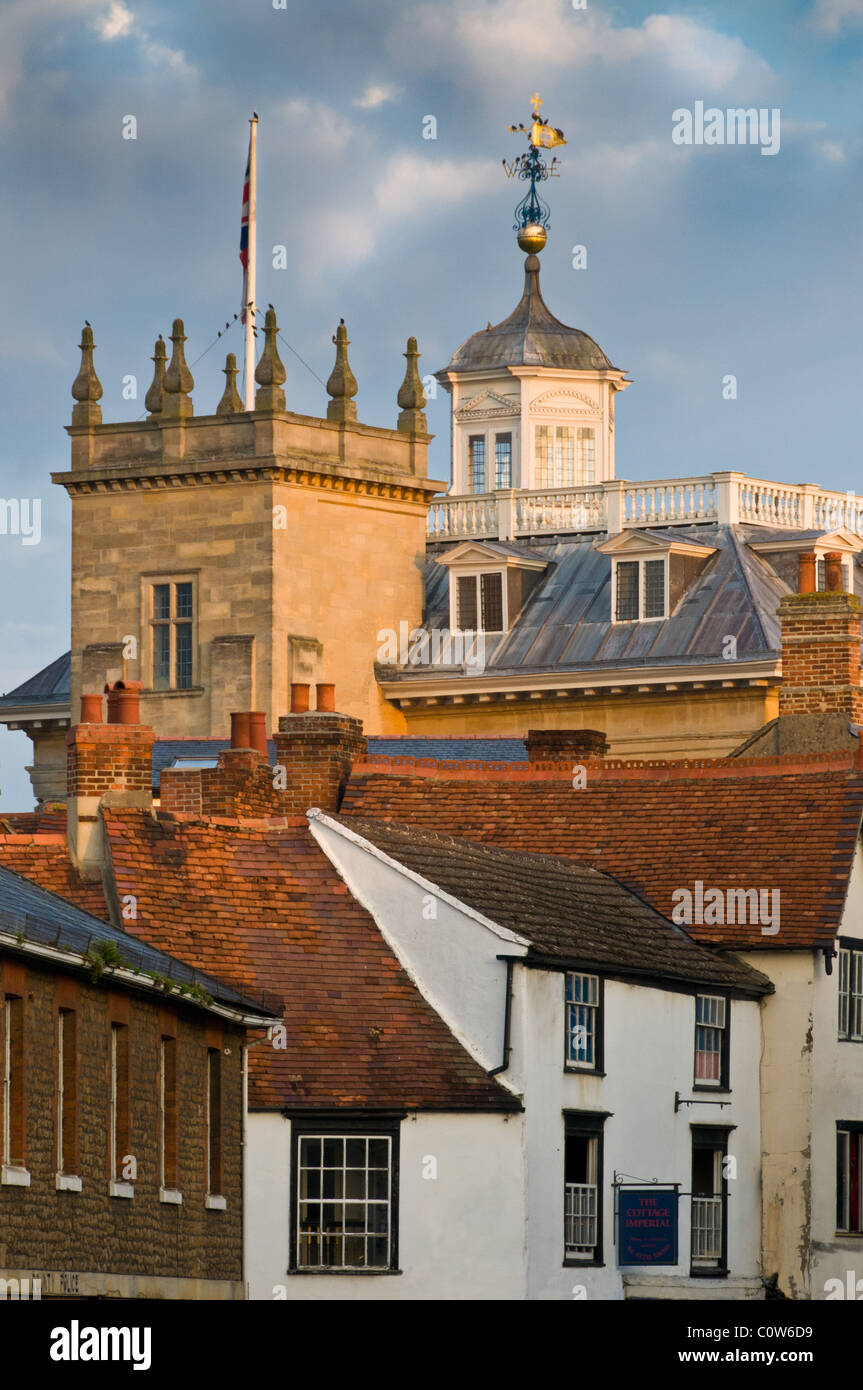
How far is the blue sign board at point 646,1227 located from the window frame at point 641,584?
1420 inches

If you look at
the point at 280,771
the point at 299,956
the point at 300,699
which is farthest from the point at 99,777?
the point at 300,699

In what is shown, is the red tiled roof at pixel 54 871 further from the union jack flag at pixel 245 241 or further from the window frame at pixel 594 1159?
the union jack flag at pixel 245 241

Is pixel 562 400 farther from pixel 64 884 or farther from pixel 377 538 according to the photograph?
pixel 64 884

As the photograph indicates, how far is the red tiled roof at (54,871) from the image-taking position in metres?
41.4

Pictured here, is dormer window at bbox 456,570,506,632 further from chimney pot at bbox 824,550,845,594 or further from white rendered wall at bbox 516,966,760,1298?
white rendered wall at bbox 516,966,760,1298

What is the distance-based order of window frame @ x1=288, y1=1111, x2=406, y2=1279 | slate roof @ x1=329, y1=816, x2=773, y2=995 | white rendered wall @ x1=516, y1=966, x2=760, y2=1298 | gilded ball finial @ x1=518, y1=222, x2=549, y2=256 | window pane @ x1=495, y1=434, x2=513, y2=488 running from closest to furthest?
window frame @ x1=288, y1=1111, x2=406, y2=1279 → white rendered wall @ x1=516, y1=966, x2=760, y2=1298 → slate roof @ x1=329, y1=816, x2=773, y2=995 → window pane @ x1=495, y1=434, x2=513, y2=488 → gilded ball finial @ x1=518, y1=222, x2=549, y2=256

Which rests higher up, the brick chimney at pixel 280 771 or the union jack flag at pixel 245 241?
the union jack flag at pixel 245 241

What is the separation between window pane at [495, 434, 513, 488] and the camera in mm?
89250

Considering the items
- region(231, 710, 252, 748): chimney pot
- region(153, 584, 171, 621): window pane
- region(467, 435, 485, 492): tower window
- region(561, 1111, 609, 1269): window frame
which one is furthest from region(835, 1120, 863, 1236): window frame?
region(467, 435, 485, 492): tower window

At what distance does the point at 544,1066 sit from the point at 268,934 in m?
3.55

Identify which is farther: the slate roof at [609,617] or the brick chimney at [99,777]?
the slate roof at [609,617]

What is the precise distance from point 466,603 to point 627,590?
14.2 feet

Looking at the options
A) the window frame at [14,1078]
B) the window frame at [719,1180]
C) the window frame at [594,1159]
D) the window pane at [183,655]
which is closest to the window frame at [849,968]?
the window frame at [719,1180]

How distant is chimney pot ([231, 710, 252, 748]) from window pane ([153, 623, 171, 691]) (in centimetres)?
2793
